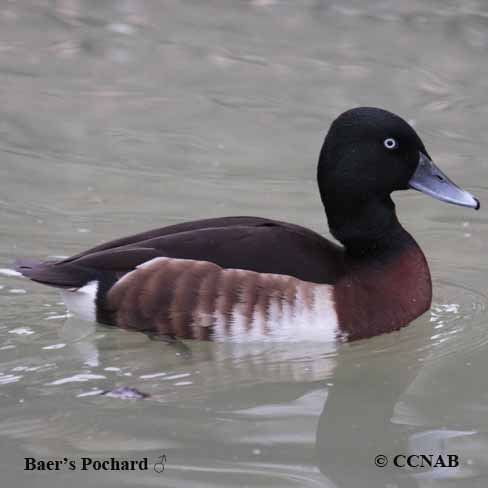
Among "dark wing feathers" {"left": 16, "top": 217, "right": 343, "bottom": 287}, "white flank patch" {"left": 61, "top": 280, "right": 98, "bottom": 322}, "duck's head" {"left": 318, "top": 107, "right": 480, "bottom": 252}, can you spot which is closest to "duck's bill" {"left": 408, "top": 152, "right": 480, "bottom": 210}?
"duck's head" {"left": 318, "top": 107, "right": 480, "bottom": 252}

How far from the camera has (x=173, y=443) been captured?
16.0 feet

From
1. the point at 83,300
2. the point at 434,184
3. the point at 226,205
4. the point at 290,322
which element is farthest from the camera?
the point at 226,205

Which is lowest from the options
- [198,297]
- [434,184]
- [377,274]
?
[198,297]

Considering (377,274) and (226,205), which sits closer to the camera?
(377,274)

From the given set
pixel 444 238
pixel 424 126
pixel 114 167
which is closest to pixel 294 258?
pixel 444 238

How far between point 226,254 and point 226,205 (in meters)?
2.23

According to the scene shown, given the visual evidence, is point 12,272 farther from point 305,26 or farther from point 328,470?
point 305,26

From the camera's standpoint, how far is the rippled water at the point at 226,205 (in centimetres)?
494

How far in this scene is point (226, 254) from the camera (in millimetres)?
5969

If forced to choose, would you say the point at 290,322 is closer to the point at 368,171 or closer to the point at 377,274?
the point at 377,274

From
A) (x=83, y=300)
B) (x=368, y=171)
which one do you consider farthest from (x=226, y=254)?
(x=368, y=171)

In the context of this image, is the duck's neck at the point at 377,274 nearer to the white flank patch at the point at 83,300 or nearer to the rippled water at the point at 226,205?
the rippled water at the point at 226,205

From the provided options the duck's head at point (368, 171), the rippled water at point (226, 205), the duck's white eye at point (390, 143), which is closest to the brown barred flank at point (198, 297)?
the rippled water at point (226, 205)

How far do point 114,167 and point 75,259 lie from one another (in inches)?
108
